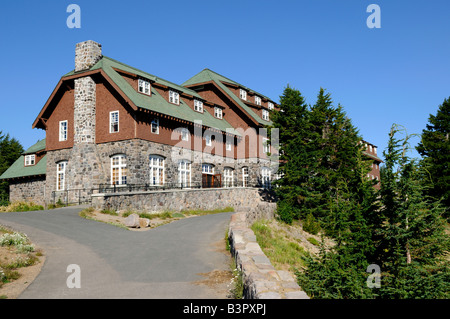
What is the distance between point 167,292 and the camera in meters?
Result: 8.45

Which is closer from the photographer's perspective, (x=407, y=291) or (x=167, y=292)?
(x=167, y=292)

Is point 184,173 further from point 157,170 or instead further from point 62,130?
point 62,130

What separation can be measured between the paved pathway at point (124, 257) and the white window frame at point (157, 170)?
10098mm

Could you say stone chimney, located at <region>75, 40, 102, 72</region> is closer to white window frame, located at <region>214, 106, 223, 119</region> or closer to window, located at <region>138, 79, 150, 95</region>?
window, located at <region>138, 79, 150, 95</region>

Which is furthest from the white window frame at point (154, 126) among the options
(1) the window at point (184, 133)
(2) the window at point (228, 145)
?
(2) the window at point (228, 145)

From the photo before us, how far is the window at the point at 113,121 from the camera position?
30.1m

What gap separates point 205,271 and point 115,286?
2660mm

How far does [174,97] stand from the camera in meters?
35.1

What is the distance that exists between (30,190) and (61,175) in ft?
20.9

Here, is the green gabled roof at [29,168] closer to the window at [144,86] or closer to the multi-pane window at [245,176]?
the window at [144,86]

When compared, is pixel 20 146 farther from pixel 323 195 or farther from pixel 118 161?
pixel 323 195

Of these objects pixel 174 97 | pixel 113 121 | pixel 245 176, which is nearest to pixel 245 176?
pixel 245 176

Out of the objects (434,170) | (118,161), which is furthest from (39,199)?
(434,170)
